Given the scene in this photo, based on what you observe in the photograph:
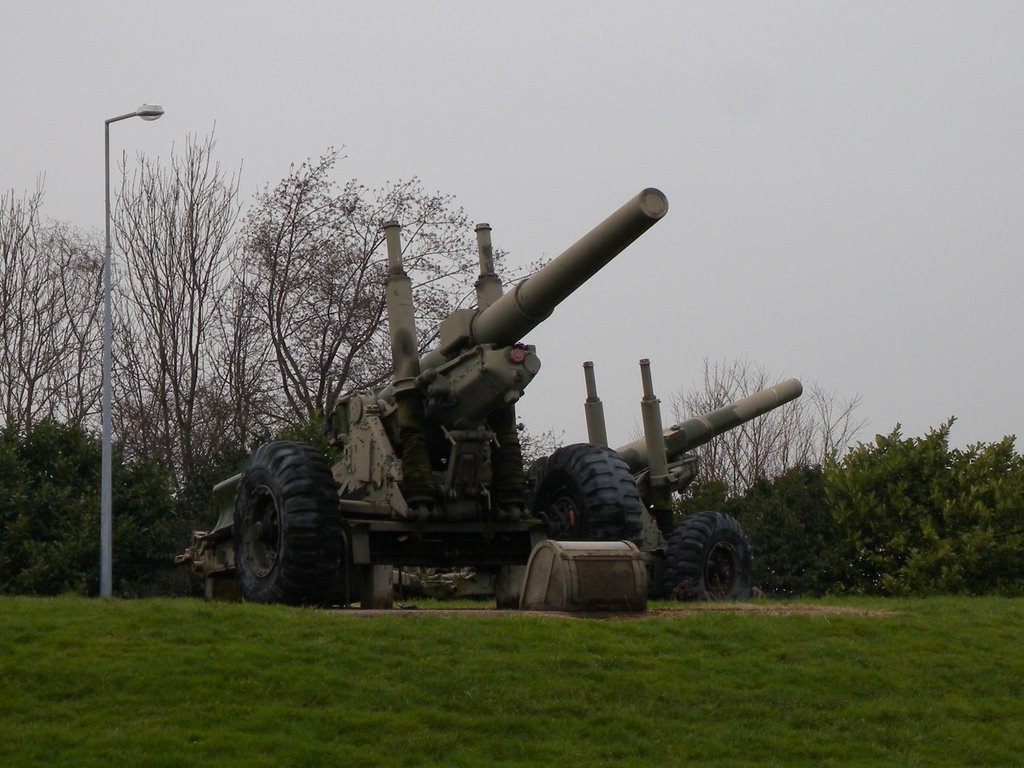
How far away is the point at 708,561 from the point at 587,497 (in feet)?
10.8

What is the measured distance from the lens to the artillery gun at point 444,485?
14086mm

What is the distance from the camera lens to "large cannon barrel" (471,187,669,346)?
1262cm

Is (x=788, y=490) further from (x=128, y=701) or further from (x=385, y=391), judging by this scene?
(x=128, y=701)

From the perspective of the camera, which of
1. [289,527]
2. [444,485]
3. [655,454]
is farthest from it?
[655,454]

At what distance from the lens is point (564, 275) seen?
44.7ft

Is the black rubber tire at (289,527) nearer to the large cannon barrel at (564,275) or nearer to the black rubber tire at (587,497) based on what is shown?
the large cannon barrel at (564,275)

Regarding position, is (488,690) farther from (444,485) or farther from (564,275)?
(444,485)

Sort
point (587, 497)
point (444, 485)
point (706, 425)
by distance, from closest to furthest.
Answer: point (444, 485)
point (587, 497)
point (706, 425)

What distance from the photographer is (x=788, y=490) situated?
26922 millimetres

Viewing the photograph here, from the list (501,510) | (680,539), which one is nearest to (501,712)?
(501,510)

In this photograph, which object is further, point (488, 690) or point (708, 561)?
point (708, 561)

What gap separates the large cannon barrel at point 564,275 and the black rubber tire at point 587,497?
236 centimetres

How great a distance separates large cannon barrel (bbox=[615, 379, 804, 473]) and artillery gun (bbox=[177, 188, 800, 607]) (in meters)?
4.98

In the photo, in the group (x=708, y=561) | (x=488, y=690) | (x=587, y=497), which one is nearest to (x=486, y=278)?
(x=587, y=497)
